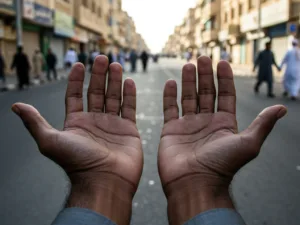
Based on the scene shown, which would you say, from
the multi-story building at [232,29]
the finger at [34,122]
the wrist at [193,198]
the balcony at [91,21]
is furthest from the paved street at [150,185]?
the multi-story building at [232,29]

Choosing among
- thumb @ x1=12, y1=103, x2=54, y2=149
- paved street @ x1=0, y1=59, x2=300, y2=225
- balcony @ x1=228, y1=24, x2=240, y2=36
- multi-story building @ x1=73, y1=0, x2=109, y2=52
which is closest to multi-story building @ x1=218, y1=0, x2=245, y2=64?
balcony @ x1=228, y1=24, x2=240, y2=36

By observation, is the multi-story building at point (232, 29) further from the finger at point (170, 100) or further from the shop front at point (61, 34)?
the finger at point (170, 100)

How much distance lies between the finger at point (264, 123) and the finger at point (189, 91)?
555mm

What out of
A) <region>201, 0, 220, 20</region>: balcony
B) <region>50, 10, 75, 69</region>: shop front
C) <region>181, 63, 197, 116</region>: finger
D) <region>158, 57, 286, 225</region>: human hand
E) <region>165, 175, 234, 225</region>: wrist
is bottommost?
<region>165, 175, 234, 225</region>: wrist

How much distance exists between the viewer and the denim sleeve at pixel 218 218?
1833mm

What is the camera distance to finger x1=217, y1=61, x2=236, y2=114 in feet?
8.16

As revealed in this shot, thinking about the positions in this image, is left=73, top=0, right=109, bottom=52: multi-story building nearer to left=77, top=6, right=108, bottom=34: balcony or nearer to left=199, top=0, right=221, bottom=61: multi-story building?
left=77, top=6, right=108, bottom=34: balcony

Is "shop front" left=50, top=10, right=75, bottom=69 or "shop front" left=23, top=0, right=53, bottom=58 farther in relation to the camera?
"shop front" left=50, top=10, right=75, bottom=69

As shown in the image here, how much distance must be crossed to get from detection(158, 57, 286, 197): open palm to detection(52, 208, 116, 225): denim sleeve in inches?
→ 19.8

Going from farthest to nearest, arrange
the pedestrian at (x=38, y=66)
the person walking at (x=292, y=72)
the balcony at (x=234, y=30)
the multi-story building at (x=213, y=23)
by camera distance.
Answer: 1. the multi-story building at (x=213, y=23)
2. the balcony at (x=234, y=30)
3. the pedestrian at (x=38, y=66)
4. the person walking at (x=292, y=72)

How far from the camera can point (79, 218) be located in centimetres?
185

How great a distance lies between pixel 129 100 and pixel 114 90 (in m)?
0.11

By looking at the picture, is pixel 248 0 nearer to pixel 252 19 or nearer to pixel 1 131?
pixel 252 19

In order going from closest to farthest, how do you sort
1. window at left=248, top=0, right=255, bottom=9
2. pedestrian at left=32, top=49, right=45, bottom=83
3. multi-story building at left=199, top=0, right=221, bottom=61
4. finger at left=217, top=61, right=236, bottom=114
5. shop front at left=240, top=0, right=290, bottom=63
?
finger at left=217, top=61, right=236, bottom=114 < pedestrian at left=32, top=49, right=45, bottom=83 < shop front at left=240, top=0, right=290, bottom=63 < window at left=248, top=0, right=255, bottom=9 < multi-story building at left=199, top=0, right=221, bottom=61
